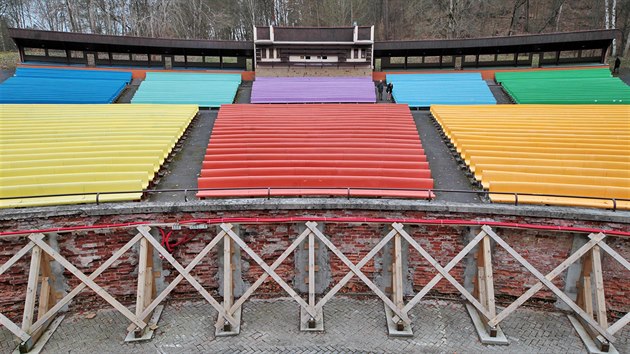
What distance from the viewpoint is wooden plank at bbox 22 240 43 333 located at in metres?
6.08

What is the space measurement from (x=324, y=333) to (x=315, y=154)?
15.2 ft

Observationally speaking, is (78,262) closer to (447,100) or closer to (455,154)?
(455,154)

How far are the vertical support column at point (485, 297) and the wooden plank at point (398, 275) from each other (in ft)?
4.35

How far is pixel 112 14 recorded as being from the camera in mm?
32875

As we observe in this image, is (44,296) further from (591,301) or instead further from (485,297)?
(591,301)

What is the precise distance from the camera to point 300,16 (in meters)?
38.9

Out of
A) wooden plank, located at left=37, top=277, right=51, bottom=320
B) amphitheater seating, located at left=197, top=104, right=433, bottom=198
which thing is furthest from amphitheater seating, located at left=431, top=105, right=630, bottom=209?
wooden plank, located at left=37, top=277, right=51, bottom=320

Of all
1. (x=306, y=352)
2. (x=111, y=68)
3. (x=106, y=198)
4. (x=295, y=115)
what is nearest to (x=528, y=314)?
(x=306, y=352)

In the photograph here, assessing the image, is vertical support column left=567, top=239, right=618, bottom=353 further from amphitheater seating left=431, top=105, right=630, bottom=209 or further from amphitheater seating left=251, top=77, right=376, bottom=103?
amphitheater seating left=251, top=77, right=376, bottom=103

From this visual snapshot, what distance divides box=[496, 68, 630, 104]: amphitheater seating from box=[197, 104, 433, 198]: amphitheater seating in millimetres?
6963

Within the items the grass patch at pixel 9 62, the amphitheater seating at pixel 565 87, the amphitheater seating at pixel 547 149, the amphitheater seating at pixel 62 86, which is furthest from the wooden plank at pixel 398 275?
the grass patch at pixel 9 62

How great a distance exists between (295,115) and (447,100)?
7524 millimetres

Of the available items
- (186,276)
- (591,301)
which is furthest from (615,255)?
(186,276)

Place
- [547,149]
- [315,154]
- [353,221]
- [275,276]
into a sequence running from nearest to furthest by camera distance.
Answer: [275,276], [353,221], [315,154], [547,149]
